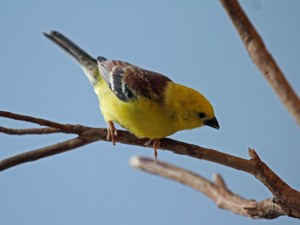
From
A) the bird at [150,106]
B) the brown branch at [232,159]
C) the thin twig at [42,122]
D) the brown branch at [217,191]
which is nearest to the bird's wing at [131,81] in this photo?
the bird at [150,106]

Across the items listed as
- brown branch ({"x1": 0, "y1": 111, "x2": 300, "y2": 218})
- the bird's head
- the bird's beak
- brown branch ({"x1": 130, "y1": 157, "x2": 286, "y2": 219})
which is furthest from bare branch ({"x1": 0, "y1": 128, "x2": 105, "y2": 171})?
brown branch ({"x1": 130, "y1": 157, "x2": 286, "y2": 219})

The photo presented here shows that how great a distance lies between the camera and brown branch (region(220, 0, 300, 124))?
147 cm

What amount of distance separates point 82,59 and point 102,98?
52 centimetres

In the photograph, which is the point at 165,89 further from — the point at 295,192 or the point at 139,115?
the point at 295,192

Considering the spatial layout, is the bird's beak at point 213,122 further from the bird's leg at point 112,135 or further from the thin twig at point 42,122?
the thin twig at point 42,122

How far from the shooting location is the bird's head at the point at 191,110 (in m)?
2.52

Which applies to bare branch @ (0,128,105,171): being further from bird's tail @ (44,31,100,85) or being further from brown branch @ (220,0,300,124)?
bird's tail @ (44,31,100,85)

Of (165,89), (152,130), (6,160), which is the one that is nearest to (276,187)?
(152,130)

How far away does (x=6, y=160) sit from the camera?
1904 mm

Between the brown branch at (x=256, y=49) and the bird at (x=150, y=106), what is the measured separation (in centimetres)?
97

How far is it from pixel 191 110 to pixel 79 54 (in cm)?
116

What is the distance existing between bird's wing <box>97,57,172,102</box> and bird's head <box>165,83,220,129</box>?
0.13 m

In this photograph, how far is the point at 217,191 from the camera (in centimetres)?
325

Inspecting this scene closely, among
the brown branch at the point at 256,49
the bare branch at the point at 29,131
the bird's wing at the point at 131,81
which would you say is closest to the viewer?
the brown branch at the point at 256,49
